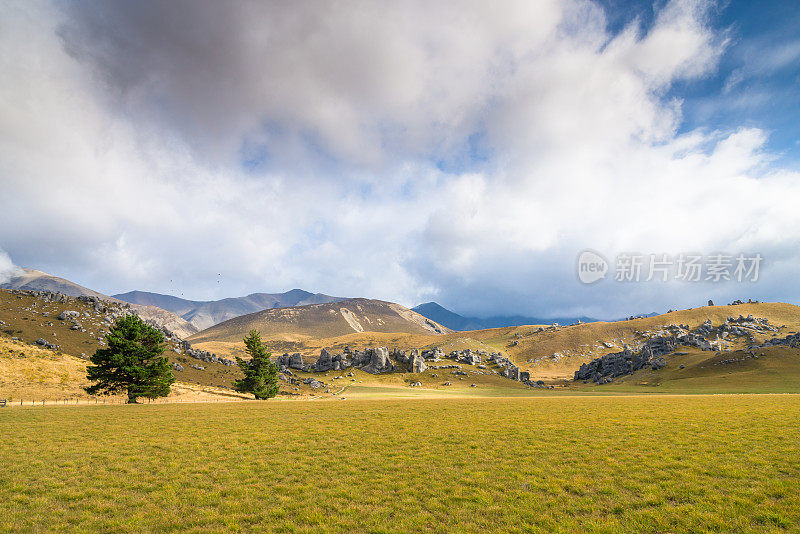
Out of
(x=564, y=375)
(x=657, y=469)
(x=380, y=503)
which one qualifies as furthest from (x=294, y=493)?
(x=564, y=375)

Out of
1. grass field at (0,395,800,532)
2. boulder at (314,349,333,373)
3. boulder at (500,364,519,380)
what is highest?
grass field at (0,395,800,532)

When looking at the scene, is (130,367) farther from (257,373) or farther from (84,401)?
(257,373)

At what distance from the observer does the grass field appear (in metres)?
12.1

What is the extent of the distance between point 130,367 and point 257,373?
24495 mm

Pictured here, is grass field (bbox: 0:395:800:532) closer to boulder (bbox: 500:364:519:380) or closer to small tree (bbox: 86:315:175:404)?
small tree (bbox: 86:315:175:404)

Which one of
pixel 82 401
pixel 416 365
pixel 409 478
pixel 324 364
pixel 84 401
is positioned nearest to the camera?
pixel 409 478

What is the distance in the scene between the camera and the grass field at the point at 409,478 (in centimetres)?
1209

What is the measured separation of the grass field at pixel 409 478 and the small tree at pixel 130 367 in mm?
27682

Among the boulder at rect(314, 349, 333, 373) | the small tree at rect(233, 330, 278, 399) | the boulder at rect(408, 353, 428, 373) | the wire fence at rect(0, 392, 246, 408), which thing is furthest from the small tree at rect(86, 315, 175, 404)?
the boulder at rect(408, 353, 428, 373)

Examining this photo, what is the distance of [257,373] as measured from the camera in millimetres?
74000

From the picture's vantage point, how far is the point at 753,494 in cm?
1341

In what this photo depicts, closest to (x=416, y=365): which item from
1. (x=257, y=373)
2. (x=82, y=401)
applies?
(x=257, y=373)

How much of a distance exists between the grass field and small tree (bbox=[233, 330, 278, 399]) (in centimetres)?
4498

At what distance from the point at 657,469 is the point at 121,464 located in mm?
28634
